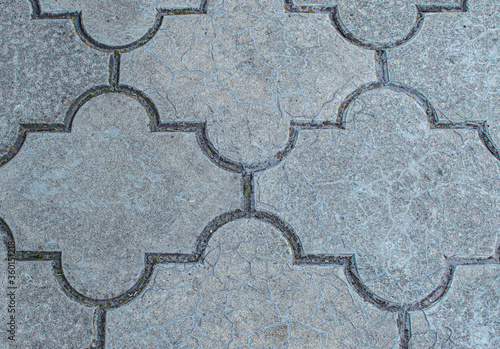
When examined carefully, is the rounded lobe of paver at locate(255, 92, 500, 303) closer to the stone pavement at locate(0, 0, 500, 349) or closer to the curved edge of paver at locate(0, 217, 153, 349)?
the stone pavement at locate(0, 0, 500, 349)

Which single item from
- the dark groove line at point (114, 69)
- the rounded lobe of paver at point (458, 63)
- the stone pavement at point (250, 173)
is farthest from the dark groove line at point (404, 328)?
the dark groove line at point (114, 69)

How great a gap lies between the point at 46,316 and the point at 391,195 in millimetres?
1370

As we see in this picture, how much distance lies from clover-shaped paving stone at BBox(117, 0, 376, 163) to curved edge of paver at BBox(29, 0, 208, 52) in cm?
3

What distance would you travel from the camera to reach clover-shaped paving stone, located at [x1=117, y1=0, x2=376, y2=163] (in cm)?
135

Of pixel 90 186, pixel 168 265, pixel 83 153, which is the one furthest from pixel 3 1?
pixel 168 265

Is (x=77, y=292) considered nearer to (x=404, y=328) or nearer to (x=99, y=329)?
(x=99, y=329)

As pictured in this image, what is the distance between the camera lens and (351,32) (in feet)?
4.68

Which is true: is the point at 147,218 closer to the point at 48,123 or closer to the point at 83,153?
the point at 83,153

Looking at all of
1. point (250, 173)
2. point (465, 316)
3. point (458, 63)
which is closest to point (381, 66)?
point (458, 63)

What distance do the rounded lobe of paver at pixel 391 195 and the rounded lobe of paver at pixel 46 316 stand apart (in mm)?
790

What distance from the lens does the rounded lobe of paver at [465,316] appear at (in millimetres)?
1205

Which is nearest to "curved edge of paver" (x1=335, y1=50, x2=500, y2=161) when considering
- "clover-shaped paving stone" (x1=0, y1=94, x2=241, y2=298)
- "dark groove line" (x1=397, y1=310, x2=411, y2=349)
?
"clover-shaped paving stone" (x1=0, y1=94, x2=241, y2=298)

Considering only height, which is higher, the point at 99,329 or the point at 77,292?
the point at 77,292

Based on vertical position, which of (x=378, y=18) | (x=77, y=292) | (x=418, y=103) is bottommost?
(x=77, y=292)
